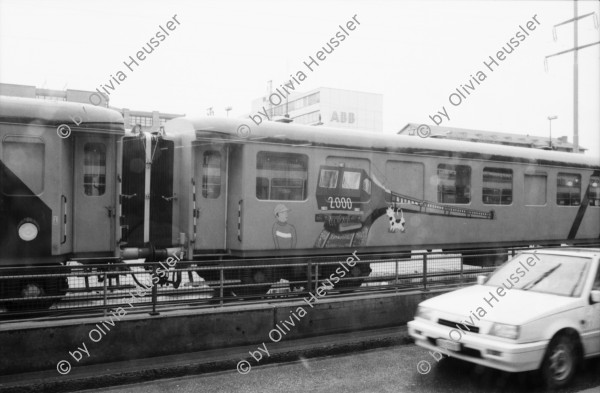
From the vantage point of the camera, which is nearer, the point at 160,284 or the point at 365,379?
the point at 365,379

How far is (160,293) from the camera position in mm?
7414

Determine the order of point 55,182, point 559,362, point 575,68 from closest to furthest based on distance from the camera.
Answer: point 559,362 → point 55,182 → point 575,68

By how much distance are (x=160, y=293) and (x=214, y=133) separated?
3.76m

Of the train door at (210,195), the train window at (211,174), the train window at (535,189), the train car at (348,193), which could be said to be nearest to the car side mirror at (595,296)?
the train car at (348,193)

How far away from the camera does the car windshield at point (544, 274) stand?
6422mm

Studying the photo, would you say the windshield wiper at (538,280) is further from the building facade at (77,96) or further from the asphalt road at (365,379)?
the building facade at (77,96)

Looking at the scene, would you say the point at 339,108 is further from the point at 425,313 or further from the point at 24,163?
the point at 425,313

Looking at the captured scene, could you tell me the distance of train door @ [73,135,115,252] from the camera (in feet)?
30.6

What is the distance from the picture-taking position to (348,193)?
11.5 meters

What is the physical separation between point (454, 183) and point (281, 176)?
485cm

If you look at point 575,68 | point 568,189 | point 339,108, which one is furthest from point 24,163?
point 339,108

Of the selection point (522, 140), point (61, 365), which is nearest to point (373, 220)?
point (61, 365)

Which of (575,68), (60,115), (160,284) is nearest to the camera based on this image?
(160,284)

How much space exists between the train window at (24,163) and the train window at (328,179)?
17.5 feet
